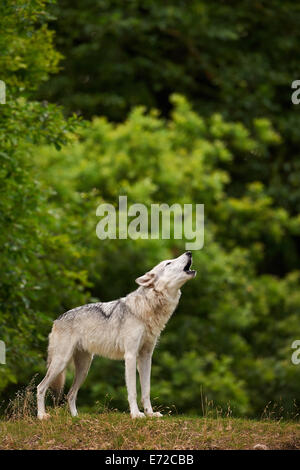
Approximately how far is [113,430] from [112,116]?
17046 millimetres

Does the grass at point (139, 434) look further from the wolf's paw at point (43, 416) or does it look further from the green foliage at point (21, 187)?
the green foliage at point (21, 187)

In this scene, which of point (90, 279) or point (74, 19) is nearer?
point (90, 279)

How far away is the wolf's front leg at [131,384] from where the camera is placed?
8930mm

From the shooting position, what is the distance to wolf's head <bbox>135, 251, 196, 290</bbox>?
29.5 ft

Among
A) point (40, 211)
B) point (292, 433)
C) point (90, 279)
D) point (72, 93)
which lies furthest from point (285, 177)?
point (292, 433)

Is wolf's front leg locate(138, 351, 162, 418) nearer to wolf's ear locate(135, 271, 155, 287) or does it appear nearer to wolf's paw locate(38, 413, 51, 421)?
wolf's ear locate(135, 271, 155, 287)

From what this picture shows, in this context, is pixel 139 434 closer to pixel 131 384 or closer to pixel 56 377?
pixel 131 384

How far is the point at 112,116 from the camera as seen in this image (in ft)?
81.1

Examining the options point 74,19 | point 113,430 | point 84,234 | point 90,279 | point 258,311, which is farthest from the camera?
point 74,19

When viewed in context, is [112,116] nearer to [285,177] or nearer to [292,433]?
[285,177]

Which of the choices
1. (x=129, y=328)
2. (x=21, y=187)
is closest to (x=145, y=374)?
(x=129, y=328)

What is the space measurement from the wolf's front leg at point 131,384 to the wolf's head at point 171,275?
78 centimetres

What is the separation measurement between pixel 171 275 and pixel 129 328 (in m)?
0.70

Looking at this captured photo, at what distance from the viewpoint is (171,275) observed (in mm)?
9062
